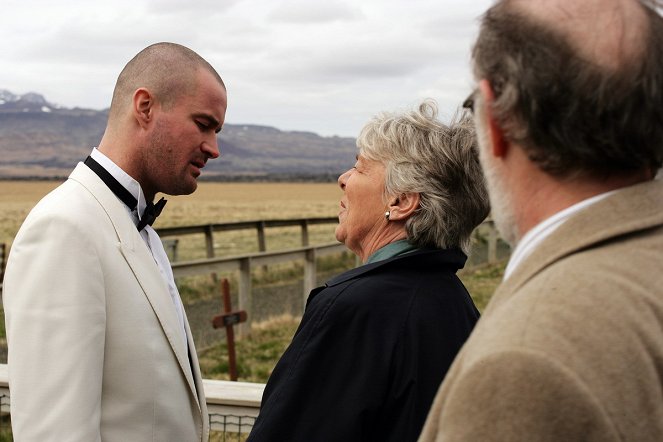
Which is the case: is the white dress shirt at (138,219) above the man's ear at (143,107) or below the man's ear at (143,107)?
below

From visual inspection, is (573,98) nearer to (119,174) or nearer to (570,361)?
(570,361)

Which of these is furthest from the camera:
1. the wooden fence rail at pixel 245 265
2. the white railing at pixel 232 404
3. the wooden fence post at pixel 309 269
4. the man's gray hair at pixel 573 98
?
the wooden fence post at pixel 309 269

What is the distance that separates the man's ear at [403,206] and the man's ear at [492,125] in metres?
1.16

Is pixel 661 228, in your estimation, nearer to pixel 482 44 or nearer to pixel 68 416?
pixel 482 44

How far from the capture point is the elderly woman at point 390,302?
2.06m

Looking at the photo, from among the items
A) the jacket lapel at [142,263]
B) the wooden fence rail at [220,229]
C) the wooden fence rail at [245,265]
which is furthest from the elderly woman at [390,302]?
the wooden fence rail at [220,229]

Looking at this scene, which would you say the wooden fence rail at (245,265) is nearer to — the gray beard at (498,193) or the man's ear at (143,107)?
the man's ear at (143,107)

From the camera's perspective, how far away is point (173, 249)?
14781 millimetres

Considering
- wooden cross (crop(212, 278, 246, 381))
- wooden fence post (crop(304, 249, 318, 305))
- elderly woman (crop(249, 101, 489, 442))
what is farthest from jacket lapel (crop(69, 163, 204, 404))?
wooden fence post (crop(304, 249, 318, 305))

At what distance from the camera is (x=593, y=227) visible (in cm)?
116

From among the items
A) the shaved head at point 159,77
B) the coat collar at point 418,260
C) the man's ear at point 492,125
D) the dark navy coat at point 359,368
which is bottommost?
the dark navy coat at point 359,368

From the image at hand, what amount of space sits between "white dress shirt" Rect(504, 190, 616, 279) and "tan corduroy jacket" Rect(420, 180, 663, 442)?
0.21 feet

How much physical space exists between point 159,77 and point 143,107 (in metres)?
0.11

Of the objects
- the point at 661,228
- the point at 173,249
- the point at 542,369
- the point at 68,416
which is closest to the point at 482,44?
the point at 661,228
